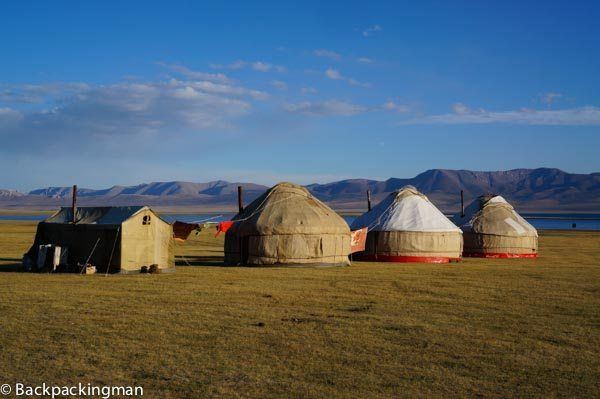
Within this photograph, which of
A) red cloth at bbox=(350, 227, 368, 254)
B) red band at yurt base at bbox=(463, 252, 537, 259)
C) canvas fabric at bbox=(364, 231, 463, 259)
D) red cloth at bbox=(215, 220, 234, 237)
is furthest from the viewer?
red band at yurt base at bbox=(463, 252, 537, 259)

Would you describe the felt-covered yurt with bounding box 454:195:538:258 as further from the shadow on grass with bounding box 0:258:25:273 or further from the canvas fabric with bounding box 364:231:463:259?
the shadow on grass with bounding box 0:258:25:273

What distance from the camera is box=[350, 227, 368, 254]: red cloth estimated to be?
23.0 metres

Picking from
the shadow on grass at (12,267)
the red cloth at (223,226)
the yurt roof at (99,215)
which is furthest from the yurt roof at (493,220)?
the shadow on grass at (12,267)

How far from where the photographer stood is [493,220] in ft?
93.6

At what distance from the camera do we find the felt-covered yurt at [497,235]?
28.3 metres

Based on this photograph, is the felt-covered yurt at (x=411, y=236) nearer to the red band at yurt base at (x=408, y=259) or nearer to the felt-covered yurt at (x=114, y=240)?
the red band at yurt base at (x=408, y=259)

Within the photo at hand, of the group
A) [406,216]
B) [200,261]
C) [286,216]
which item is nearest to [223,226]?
[286,216]

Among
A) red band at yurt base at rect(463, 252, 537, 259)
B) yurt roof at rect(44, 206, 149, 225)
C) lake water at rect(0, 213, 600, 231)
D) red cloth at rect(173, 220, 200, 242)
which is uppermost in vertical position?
lake water at rect(0, 213, 600, 231)

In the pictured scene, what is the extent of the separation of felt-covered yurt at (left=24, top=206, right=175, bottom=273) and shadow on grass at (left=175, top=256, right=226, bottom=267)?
206 cm

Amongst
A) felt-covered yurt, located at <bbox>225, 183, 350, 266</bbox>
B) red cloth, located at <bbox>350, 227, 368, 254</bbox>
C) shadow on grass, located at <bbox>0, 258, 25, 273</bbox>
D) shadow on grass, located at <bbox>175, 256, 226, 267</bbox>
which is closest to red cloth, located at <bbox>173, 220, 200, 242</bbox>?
shadow on grass, located at <bbox>175, 256, 226, 267</bbox>

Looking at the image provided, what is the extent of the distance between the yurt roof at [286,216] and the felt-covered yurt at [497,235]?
8.64 meters

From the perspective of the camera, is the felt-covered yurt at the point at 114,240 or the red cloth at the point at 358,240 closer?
the felt-covered yurt at the point at 114,240

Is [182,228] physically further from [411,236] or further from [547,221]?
[547,221]

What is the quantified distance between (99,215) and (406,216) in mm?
11275
